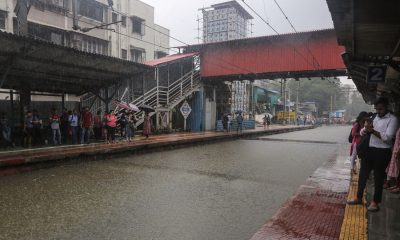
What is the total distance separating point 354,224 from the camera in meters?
4.95

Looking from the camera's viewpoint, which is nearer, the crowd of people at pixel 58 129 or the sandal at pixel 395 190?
the sandal at pixel 395 190

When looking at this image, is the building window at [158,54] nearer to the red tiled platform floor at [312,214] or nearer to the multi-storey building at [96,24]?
the multi-storey building at [96,24]

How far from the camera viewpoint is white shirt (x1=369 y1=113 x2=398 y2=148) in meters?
5.29

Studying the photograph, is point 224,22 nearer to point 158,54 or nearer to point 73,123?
point 158,54

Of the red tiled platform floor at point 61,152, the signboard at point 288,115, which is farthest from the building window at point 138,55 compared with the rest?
the signboard at point 288,115

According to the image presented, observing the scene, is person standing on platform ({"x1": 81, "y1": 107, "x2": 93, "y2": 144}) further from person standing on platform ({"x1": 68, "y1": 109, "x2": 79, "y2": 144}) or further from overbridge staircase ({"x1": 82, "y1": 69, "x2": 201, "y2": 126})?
overbridge staircase ({"x1": 82, "y1": 69, "x2": 201, "y2": 126})

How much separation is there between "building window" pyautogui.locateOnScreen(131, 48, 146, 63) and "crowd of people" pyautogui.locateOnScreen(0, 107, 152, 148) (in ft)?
49.3

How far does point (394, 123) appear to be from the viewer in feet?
17.5

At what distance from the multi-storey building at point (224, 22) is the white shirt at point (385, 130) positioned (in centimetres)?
5274

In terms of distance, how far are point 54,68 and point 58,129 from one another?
2602 millimetres

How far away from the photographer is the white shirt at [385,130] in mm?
5285

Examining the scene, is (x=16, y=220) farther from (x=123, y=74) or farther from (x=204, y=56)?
(x=204, y=56)

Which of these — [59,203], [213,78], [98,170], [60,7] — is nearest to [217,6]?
[213,78]

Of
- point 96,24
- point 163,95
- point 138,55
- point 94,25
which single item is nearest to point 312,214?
point 163,95
